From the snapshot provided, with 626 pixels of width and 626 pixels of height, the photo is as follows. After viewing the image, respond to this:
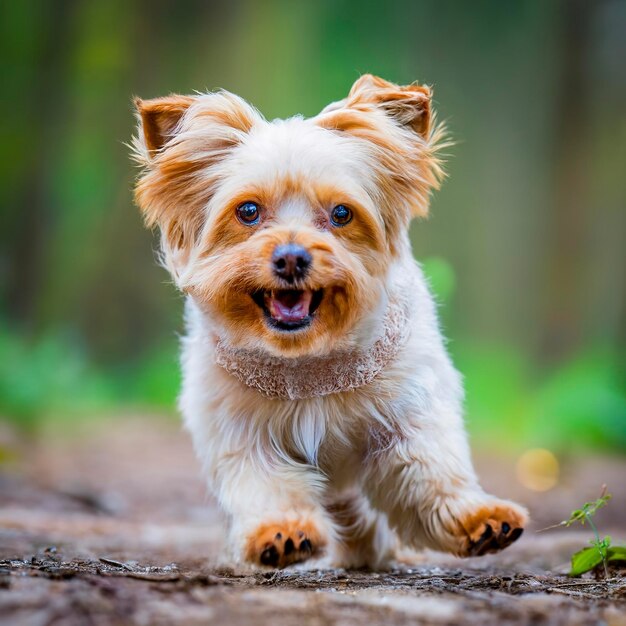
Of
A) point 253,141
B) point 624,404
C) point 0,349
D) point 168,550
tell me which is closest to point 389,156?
point 253,141

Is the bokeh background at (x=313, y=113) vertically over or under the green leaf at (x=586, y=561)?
over

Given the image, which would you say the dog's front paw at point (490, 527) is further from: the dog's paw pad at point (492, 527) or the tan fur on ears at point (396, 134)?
the tan fur on ears at point (396, 134)

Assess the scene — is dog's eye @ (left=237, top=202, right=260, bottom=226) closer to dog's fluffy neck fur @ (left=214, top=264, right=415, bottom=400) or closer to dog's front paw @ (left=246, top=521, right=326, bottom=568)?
dog's fluffy neck fur @ (left=214, top=264, right=415, bottom=400)

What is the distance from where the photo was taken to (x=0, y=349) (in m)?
10.2

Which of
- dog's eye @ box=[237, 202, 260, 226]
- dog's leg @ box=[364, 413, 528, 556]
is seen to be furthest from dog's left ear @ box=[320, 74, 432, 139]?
dog's leg @ box=[364, 413, 528, 556]

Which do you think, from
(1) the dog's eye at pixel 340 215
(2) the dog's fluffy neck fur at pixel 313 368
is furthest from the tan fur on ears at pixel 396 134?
(2) the dog's fluffy neck fur at pixel 313 368

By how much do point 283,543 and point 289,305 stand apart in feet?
2.90

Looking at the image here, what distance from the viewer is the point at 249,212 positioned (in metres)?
3.46

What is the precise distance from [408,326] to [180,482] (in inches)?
172

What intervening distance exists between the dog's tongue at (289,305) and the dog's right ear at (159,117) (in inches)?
35.6

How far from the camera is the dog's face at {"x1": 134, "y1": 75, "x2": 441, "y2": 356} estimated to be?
3.34m

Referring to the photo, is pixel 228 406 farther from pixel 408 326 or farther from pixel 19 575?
pixel 19 575

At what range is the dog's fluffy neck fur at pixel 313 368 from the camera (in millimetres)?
3521

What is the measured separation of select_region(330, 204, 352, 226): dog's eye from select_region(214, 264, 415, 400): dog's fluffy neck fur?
44 centimetres
